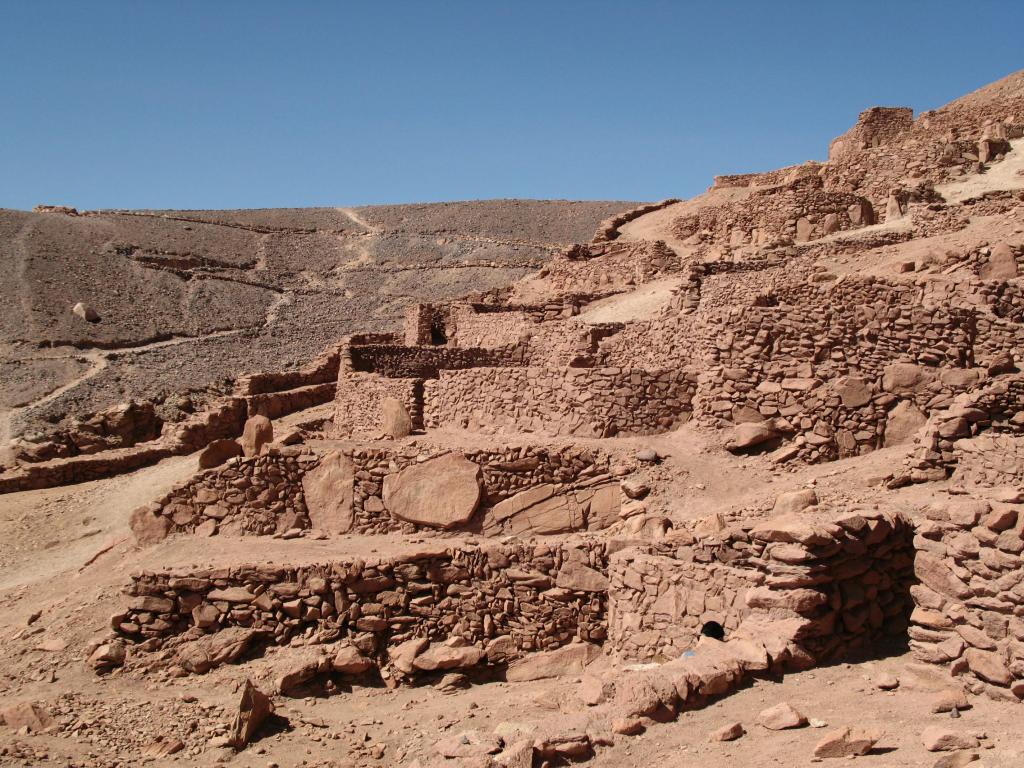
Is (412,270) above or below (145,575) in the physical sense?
above

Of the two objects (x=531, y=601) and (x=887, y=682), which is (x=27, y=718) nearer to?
(x=531, y=601)

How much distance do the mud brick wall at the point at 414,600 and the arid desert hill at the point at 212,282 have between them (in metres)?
14.1

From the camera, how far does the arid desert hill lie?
2770 centimetres

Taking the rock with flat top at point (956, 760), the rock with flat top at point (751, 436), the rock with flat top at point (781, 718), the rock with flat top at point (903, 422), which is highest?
the rock with flat top at point (903, 422)

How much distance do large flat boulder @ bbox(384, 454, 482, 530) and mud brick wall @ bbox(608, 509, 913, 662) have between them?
286 cm

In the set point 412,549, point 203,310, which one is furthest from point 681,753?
point 203,310

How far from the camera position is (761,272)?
15203 mm

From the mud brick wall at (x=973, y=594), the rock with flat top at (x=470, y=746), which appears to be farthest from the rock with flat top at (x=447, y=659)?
the mud brick wall at (x=973, y=594)

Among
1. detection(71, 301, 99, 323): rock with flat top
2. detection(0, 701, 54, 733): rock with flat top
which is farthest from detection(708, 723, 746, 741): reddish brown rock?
detection(71, 301, 99, 323): rock with flat top

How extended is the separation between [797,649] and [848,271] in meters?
10.3

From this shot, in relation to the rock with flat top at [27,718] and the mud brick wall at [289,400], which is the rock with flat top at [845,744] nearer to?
the rock with flat top at [27,718]

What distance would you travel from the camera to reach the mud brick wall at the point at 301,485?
956 cm

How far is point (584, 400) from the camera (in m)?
10.6

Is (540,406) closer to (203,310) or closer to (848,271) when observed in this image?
(848,271)
